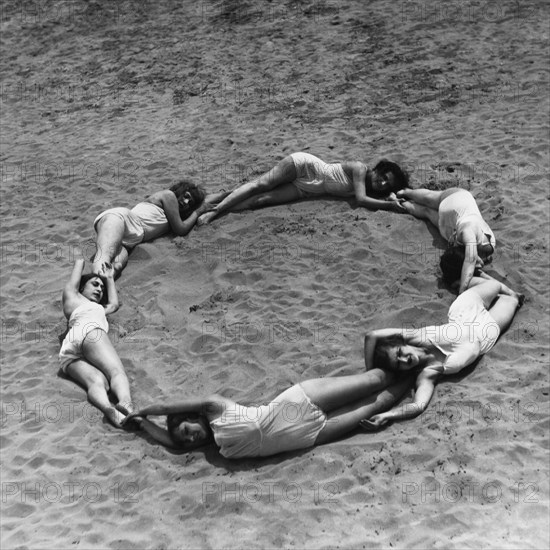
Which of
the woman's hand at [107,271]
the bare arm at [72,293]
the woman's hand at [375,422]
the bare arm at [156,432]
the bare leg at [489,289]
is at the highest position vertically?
the bare arm at [72,293]

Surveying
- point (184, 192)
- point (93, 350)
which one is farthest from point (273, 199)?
point (93, 350)

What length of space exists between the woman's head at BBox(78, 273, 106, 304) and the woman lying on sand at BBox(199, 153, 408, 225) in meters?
1.74

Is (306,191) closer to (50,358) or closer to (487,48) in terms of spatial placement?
(50,358)

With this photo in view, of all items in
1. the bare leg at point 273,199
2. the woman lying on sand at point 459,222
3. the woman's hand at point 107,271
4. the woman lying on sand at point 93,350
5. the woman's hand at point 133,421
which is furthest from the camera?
the bare leg at point 273,199

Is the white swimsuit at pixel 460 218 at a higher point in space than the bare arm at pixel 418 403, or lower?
→ higher

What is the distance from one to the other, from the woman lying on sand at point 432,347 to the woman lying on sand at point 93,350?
228 cm

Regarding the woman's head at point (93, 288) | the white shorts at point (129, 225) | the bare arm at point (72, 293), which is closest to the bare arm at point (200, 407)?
the bare arm at point (72, 293)

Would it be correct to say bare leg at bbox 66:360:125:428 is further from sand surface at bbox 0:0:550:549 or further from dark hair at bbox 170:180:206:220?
dark hair at bbox 170:180:206:220

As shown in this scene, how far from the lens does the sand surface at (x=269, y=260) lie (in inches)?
250

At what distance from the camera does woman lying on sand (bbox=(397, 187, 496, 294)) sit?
27.1ft

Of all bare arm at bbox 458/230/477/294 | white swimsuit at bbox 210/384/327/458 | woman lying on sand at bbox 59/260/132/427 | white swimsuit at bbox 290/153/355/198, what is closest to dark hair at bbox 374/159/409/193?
white swimsuit at bbox 290/153/355/198

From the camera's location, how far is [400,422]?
6.95m

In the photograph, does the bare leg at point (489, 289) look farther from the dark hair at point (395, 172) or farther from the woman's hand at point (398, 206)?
the dark hair at point (395, 172)

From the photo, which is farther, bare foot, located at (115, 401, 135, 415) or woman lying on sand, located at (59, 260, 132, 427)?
woman lying on sand, located at (59, 260, 132, 427)
